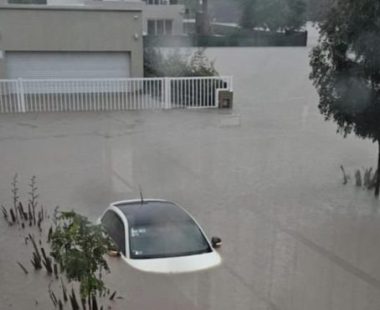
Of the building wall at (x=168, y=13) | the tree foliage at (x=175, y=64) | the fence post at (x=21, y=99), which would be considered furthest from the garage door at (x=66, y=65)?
the building wall at (x=168, y=13)

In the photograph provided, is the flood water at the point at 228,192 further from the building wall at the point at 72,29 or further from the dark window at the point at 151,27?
the dark window at the point at 151,27

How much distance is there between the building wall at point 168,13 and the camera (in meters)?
23.9

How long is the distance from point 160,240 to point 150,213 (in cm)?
51

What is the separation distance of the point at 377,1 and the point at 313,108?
443 inches

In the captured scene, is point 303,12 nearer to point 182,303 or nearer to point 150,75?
point 182,303

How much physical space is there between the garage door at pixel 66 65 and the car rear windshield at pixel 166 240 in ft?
47.8

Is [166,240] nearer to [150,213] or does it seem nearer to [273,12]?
[150,213]

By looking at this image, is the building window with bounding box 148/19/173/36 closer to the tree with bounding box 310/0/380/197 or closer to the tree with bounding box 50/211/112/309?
the tree with bounding box 310/0/380/197

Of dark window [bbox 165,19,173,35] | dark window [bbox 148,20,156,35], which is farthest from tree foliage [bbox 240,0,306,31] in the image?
dark window [bbox 148,20,156,35]

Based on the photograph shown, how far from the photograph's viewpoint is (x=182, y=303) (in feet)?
19.1

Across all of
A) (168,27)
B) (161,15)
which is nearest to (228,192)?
(161,15)

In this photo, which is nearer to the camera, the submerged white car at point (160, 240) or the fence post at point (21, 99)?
the submerged white car at point (160, 240)

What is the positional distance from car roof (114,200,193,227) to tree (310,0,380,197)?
132 inches

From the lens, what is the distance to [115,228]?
6984 mm
